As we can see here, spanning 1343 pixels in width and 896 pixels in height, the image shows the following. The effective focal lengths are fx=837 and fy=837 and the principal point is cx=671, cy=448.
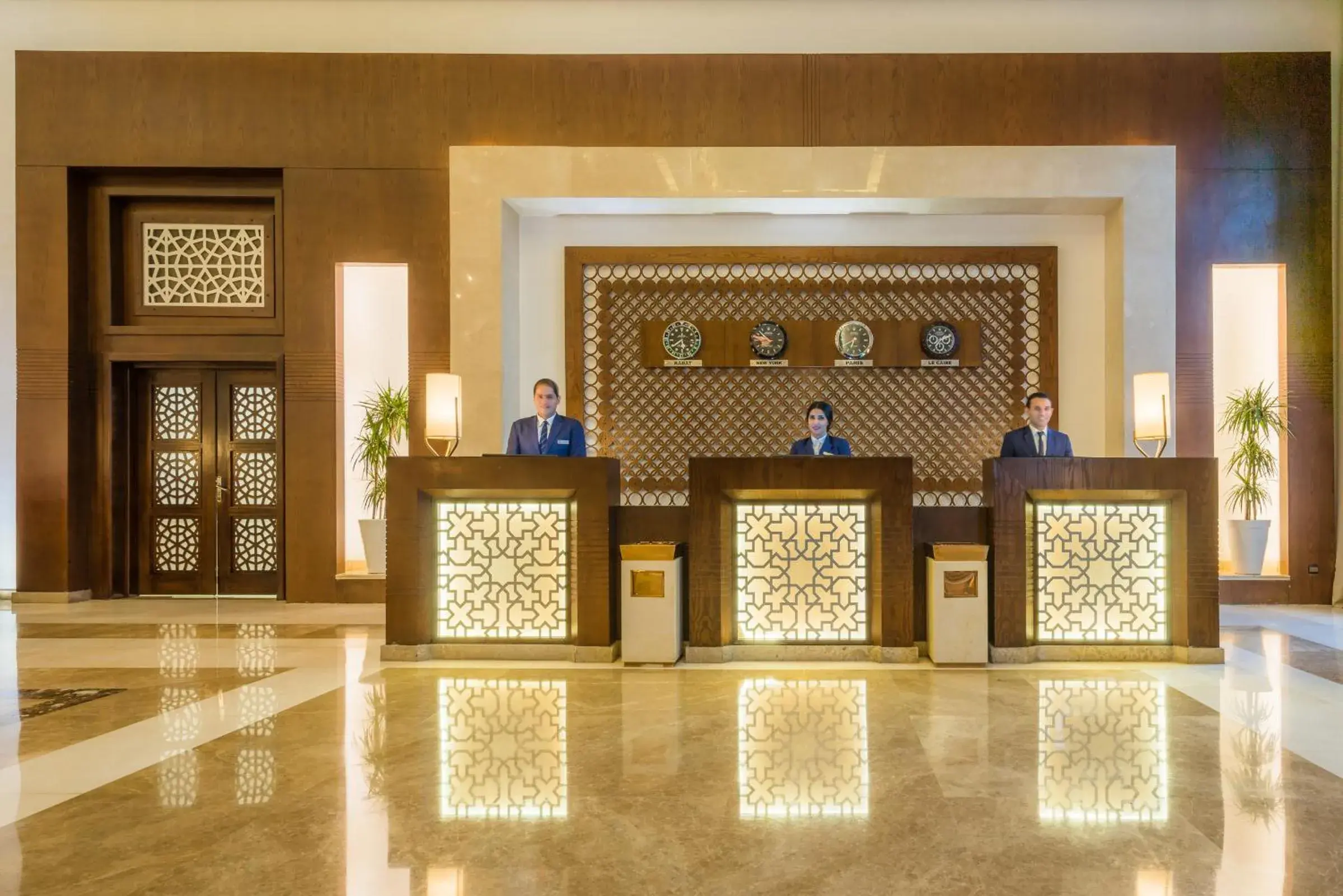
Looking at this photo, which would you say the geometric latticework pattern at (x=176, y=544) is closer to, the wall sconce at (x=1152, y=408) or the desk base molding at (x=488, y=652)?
the desk base molding at (x=488, y=652)

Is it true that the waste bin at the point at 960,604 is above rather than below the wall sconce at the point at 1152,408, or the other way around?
below

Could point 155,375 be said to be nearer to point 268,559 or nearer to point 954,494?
point 268,559

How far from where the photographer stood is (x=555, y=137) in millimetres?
5953

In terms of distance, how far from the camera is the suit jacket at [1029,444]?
464 centimetres

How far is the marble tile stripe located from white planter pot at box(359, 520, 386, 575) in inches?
93.1

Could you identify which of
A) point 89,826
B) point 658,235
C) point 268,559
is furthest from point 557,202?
point 89,826

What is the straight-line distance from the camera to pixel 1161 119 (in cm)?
584

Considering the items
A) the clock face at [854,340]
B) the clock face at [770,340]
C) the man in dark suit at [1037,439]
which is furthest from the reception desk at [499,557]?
the clock face at [854,340]

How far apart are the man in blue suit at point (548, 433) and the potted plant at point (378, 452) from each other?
64.3 inches

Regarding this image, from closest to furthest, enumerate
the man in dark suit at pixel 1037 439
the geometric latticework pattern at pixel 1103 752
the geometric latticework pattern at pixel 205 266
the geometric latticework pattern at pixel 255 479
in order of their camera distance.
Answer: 1. the geometric latticework pattern at pixel 1103 752
2. the man in dark suit at pixel 1037 439
3. the geometric latticework pattern at pixel 205 266
4. the geometric latticework pattern at pixel 255 479

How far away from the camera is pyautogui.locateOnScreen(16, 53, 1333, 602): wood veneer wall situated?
19.1 ft

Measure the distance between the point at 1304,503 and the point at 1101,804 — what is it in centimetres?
495

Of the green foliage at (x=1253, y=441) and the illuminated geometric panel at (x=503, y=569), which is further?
the green foliage at (x=1253, y=441)

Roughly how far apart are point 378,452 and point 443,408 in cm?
191
